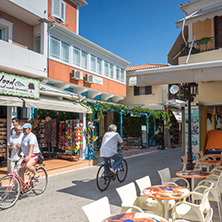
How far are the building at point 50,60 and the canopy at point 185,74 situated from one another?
14.6 feet

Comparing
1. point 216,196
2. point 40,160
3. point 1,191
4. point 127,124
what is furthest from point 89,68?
point 216,196

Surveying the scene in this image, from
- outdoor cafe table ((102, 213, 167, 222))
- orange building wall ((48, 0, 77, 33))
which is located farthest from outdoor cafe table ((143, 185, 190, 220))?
orange building wall ((48, 0, 77, 33))

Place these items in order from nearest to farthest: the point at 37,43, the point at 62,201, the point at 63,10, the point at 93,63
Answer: the point at 62,201 → the point at 37,43 → the point at 63,10 → the point at 93,63

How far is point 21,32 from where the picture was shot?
12.4 metres

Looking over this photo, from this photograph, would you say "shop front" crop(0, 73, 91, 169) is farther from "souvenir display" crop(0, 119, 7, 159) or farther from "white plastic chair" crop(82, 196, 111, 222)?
"white plastic chair" crop(82, 196, 111, 222)

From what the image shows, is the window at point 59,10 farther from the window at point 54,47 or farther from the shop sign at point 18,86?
the shop sign at point 18,86

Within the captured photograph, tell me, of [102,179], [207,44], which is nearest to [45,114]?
[102,179]

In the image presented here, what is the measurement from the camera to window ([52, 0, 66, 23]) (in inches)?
611

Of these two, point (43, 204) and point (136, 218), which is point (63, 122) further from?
point (136, 218)

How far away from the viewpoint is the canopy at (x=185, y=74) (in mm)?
5551

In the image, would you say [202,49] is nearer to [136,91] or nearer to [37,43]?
[37,43]

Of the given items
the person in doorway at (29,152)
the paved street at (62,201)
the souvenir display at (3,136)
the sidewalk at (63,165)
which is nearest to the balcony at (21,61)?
the souvenir display at (3,136)

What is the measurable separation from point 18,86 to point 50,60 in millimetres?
3894

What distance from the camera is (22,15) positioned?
11.9m
